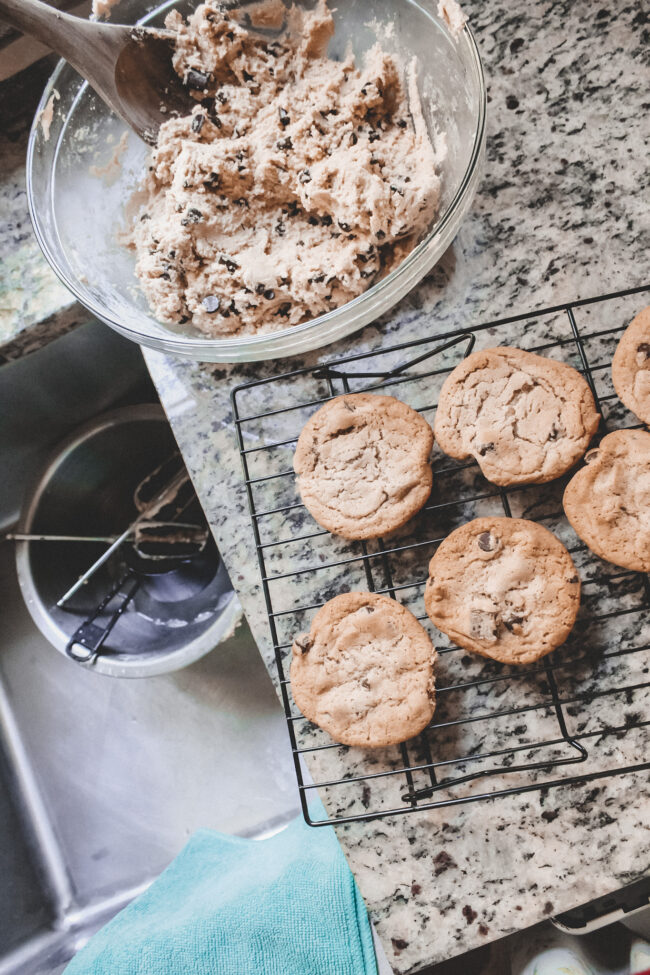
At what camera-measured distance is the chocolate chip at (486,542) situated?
1.03 metres

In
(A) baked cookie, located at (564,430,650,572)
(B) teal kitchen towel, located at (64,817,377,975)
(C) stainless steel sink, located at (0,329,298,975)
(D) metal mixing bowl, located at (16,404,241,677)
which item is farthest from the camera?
(C) stainless steel sink, located at (0,329,298,975)

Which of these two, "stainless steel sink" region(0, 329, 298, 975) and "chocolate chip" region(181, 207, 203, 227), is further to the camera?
"stainless steel sink" region(0, 329, 298, 975)

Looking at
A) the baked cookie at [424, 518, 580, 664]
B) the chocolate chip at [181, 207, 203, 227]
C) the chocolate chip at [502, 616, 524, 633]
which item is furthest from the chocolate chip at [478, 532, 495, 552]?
the chocolate chip at [181, 207, 203, 227]

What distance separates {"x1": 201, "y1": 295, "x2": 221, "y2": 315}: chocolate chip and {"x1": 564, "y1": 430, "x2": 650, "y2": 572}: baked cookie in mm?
627

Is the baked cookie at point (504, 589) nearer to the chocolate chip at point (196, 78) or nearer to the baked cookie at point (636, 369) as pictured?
the baked cookie at point (636, 369)

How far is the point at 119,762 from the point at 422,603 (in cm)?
112

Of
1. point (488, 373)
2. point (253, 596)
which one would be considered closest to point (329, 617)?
point (253, 596)

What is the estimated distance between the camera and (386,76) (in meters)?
1.10

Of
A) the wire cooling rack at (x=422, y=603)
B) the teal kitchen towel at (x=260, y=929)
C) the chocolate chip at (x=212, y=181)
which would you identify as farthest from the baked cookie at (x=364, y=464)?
the teal kitchen towel at (x=260, y=929)

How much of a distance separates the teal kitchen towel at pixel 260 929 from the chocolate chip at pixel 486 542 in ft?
2.46

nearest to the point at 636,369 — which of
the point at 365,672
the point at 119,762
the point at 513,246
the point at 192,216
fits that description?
the point at 513,246

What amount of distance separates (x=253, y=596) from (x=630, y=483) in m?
0.64

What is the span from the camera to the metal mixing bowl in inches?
60.6

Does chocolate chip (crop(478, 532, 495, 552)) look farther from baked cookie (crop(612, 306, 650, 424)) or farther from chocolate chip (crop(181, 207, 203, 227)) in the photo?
chocolate chip (crop(181, 207, 203, 227))
